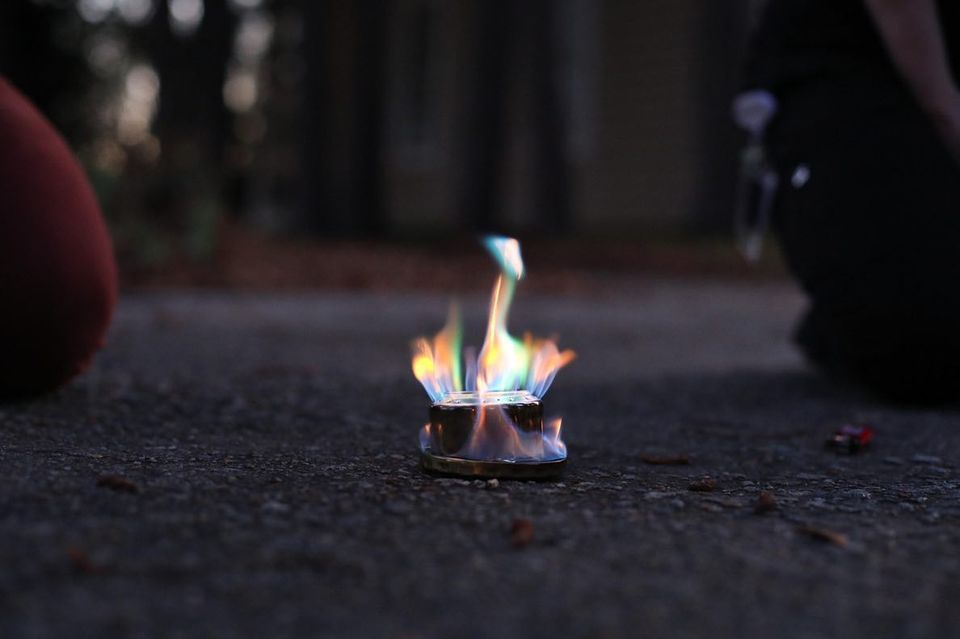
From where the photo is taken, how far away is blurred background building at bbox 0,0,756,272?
9617 millimetres

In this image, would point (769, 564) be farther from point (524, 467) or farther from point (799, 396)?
point (799, 396)

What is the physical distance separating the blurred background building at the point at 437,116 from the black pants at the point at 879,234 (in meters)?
5.42

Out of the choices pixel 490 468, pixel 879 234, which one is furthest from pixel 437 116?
pixel 490 468

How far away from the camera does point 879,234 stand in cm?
291

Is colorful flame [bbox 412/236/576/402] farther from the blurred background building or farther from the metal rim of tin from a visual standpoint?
the blurred background building

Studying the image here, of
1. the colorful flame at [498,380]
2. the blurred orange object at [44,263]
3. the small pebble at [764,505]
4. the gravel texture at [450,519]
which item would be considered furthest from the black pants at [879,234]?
the blurred orange object at [44,263]

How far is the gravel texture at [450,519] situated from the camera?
4.17ft

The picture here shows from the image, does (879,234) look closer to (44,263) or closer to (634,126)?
(44,263)

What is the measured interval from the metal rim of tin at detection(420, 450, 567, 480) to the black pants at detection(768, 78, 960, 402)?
1333 millimetres

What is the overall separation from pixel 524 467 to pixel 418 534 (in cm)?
44

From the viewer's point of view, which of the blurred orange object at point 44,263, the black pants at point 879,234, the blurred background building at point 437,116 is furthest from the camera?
the blurred background building at point 437,116

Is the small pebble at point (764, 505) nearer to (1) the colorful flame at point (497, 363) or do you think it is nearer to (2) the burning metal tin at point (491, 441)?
(2) the burning metal tin at point (491, 441)

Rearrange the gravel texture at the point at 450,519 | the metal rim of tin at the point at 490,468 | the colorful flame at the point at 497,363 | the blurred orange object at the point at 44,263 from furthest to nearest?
the blurred orange object at the point at 44,263, the colorful flame at the point at 497,363, the metal rim of tin at the point at 490,468, the gravel texture at the point at 450,519

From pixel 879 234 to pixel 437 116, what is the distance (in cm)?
1280
